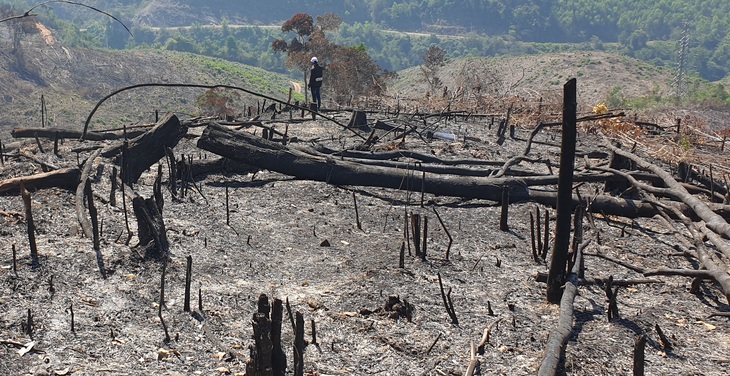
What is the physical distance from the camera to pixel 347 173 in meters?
8.40

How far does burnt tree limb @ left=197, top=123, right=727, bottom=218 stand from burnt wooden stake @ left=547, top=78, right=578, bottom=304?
298 cm

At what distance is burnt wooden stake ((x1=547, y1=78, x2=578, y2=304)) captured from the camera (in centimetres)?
451

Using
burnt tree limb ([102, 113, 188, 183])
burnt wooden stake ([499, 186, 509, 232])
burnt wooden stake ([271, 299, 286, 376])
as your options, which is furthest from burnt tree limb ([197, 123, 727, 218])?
burnt wooden stake ([271, 299, 286, 376])

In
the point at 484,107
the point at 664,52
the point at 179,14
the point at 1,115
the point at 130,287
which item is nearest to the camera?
the point at 130,287

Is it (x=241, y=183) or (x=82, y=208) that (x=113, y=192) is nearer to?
(x=82, y=208)

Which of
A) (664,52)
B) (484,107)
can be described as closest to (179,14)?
(664,52)

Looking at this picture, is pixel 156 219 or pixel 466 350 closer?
pixel 466 350

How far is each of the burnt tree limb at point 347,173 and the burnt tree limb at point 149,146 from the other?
0.56m

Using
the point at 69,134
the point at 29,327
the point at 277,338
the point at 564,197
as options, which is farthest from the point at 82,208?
the point at 69,134

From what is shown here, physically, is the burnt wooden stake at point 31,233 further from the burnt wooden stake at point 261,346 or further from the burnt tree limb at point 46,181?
the burnt wooden stake at point 261,346

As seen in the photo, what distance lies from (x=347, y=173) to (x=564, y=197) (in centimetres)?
399

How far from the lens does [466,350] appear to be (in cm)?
→ 422

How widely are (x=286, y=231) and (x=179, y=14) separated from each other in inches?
4803

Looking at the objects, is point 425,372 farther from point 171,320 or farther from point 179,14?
point 179,14
